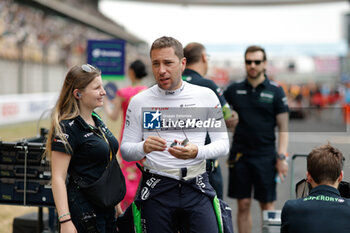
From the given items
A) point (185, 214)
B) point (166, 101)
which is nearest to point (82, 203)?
point (185, 214)

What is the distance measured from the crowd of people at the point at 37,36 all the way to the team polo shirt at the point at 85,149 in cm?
1628

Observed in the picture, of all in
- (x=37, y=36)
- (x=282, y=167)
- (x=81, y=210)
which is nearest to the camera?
(x=81, y=210)

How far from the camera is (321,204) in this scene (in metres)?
2.61

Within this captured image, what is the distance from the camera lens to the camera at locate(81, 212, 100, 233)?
2.93 metres

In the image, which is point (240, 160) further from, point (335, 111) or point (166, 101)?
point (335, 111)

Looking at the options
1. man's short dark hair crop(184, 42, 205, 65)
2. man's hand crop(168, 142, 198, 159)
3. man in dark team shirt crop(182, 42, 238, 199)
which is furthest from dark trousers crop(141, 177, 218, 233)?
man's short dark hair crop(184, 42, 205, 65)

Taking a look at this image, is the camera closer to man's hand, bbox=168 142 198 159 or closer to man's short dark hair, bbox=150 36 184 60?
man's hand, bbox=168 142 198 159

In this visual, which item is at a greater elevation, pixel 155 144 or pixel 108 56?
pixel 108 56

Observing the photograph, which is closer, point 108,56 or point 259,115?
point 259,115

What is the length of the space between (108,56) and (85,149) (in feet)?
20.6

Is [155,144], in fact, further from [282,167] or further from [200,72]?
[282,167]

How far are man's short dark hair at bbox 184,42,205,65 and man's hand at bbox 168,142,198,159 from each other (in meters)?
1.70

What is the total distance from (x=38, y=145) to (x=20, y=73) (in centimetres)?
1629

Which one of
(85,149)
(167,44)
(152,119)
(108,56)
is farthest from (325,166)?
(108,56)
